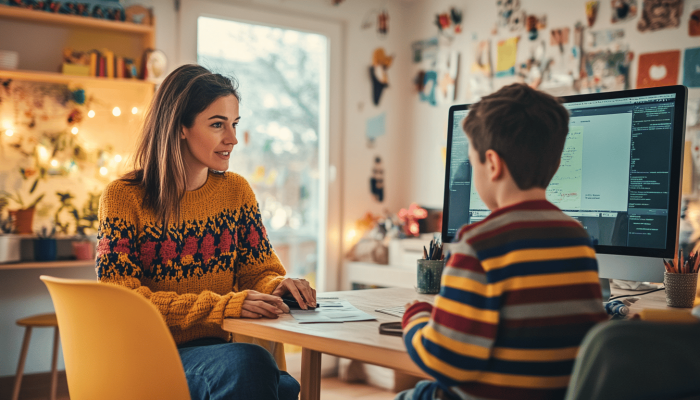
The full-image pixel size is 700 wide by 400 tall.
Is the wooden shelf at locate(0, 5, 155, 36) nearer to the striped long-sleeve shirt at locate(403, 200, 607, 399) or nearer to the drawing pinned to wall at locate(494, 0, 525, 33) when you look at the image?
the drawing pinned to wall at locate(494, 0, 525, 33)

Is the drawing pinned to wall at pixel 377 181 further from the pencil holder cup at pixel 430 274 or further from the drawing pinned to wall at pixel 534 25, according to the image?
the pencil holder cup at pixel 430 274

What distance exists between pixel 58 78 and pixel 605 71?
2.63 m

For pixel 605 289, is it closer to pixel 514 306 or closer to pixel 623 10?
pixel 514 306

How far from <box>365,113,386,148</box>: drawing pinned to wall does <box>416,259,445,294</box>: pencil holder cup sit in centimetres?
240

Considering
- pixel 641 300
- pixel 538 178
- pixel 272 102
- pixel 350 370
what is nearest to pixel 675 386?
pixel 538 178

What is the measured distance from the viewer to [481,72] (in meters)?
3.51

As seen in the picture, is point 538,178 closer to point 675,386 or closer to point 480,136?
point 480,136

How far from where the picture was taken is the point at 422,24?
153 inches

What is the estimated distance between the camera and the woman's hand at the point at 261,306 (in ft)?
4.14

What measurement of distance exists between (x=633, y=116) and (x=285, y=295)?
0.93 m

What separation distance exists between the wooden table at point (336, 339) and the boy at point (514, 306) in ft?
0.22

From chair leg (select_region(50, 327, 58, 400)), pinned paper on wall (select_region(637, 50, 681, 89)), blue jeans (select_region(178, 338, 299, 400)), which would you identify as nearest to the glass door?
chair leg (select_region(50, 327, 58, 400))

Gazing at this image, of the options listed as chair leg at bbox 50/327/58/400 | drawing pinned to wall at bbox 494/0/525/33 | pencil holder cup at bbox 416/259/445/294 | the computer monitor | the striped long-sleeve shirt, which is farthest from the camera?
drawing pinned to wall at bbox 494/0/525/33

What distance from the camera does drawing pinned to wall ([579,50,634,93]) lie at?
2.88 metres
